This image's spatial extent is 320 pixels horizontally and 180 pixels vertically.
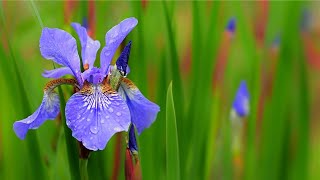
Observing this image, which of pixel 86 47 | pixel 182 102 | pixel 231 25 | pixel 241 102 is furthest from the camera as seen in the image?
pixel 231 25

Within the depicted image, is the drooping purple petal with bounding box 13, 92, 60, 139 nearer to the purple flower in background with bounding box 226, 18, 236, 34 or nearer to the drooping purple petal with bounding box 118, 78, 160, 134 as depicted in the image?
the drooping purple petal with bounding box 118, 78, 160, 134

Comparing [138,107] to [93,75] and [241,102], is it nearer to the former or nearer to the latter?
[93,75]

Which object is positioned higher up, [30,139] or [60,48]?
[60,48]

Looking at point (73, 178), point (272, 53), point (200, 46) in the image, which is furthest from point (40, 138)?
point (272, 53)

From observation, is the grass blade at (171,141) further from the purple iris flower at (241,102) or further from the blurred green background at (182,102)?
the purple iris flower at (241,102)

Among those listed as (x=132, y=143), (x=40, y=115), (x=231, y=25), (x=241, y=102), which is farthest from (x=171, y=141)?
(x=231, y=25)

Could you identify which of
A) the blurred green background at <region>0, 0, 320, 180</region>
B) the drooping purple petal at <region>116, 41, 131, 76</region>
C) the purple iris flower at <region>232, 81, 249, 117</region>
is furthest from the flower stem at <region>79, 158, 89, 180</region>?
the purple iris flower at <region>232, 81, 249, 117</region>

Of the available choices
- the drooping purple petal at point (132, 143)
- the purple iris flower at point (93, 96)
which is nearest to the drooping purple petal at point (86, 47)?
the purple iris flower at point (93, 96)
